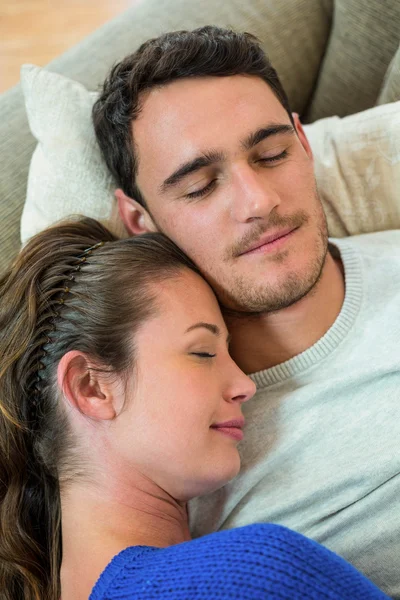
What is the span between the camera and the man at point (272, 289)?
1180 mm

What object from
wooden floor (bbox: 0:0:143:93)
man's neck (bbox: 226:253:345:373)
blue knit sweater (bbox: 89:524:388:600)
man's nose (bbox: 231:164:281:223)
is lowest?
man's neck (bbox: 226:253:345:373)

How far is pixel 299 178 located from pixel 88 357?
0.61 m

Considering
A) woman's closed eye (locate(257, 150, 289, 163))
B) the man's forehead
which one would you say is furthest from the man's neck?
the man's forehead

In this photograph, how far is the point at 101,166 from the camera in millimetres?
1538

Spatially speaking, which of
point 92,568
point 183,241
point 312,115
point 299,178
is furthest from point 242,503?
point 312,115

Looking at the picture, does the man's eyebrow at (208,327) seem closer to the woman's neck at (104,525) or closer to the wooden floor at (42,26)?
the woman's neck at (104,525)

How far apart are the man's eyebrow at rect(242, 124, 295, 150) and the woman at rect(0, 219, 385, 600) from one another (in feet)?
0.95

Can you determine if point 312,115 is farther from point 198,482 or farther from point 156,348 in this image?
point 198,482

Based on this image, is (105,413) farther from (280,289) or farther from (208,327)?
(280,289)

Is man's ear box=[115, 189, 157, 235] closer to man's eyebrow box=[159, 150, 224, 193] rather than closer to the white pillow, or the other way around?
the white pillow

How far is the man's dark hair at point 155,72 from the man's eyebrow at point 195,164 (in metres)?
0.15

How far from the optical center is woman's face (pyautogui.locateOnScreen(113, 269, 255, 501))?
Result: 1096 millimetres

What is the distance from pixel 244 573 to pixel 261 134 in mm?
867

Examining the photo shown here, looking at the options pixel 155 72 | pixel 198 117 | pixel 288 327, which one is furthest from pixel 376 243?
pixel 155 72
